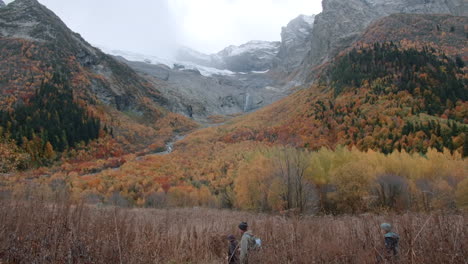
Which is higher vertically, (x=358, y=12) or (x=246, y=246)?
(x=358, y=12)

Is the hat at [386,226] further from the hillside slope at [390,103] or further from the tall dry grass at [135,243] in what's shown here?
the hillside slope at [390,103]

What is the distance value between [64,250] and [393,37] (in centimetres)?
13119

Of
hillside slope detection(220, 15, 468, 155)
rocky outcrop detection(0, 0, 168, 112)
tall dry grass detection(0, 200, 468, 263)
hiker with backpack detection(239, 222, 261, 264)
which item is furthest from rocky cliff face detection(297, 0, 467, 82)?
hiker with backpack detection(239, 222, 261, 264)

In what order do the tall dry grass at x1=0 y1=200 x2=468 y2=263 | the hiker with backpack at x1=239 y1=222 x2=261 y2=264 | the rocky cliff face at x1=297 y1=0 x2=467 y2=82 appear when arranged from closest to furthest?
the tall dry grass at x1=0 y1=200 x2=468 y2=263 < the hiker with backpack at x1=239 y1=222 x2=261 y2=264 < the rocky cliff face at x1=297 y1=0 x2=467 y2=82

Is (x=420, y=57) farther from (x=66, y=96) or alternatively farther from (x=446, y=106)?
(x=66, y=96)

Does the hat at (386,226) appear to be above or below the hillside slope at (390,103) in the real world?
below

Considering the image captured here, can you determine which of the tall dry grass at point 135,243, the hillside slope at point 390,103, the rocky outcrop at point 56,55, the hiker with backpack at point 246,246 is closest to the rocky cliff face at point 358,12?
the hillside slope at point 390,103

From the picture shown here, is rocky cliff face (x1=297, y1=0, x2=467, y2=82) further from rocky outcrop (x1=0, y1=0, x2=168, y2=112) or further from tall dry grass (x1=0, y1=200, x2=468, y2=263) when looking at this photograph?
tall dry grass (x1=0, y1=200, x2=468, y2=263)

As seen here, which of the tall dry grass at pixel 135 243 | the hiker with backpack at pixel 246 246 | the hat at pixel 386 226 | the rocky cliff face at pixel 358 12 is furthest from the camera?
the rocky cliff face at pixel 358 12

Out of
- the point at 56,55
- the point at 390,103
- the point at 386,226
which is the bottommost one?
the point at 386,226

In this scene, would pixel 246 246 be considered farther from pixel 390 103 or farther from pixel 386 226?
pixel 390 103

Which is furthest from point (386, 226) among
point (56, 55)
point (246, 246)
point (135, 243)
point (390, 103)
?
Result: point (56, 55)

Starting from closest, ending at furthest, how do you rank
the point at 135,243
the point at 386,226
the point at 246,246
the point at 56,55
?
the point at 135,243 < the point at 386,226 < the point at 246,246 < the point at 56,55

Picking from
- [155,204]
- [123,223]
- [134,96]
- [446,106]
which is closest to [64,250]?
[123,223]
